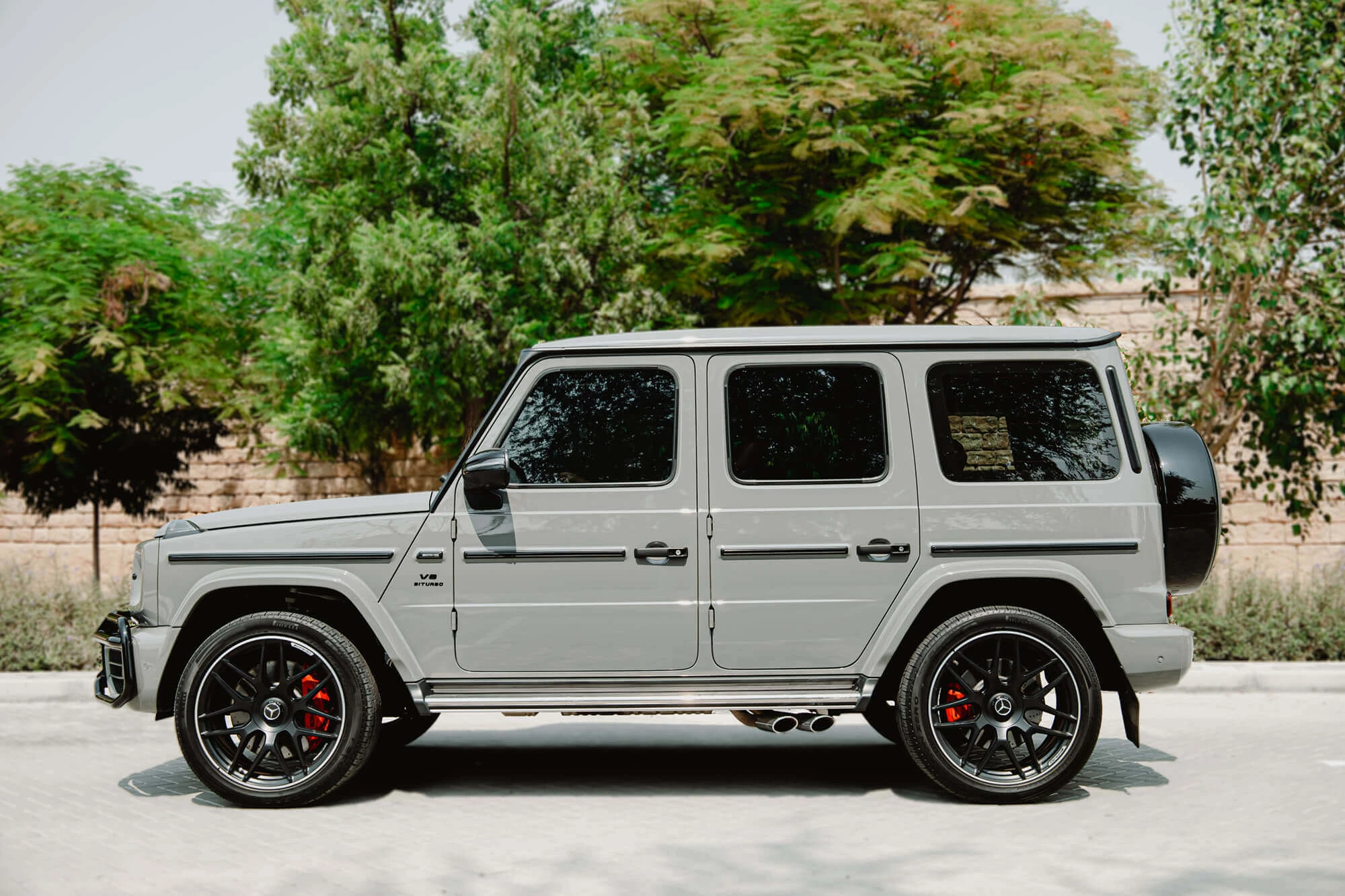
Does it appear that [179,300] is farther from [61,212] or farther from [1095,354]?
[1095,354]

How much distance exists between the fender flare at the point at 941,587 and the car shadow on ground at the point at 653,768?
2.92 feet

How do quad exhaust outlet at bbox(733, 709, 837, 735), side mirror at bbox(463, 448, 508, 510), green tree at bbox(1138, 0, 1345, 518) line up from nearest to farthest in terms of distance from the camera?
1. side mirror at bbox(463, 448, 508, 510)
2. quad exhaust outlet at bbox(733, 709, 837, 735)
3. green tree at bbox(1138, 0, 1345, 518)

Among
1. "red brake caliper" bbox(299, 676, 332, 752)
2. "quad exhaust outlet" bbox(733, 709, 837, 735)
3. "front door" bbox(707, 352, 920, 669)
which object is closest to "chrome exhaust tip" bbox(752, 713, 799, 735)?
"quad exhaust outlet" bbox(733, 709, 837, 735)

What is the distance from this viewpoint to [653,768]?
6977mm

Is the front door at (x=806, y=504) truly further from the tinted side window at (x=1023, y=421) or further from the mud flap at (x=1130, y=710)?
the mud flap at (x=1130, y=710)

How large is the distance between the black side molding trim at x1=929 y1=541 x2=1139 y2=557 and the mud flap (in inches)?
26.6

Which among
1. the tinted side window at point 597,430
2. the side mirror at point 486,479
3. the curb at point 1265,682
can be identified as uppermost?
the tinted side window at point 597,430

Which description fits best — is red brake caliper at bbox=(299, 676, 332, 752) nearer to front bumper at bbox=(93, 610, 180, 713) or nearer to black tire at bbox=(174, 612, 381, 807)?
black tire at bbox=(174, 612, 381, 807)

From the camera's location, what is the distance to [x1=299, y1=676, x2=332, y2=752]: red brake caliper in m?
5.82

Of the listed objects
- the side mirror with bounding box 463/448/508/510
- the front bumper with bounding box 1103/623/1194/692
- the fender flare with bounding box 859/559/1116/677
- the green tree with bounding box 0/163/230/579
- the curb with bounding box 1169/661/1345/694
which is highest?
the green tree with bounding box 0/163/230/579

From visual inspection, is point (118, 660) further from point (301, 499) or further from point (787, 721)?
point (301, 499)

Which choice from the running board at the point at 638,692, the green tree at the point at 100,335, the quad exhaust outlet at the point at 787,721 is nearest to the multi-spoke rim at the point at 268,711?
the running board at the point at 638,692

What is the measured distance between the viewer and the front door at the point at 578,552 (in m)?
5.70

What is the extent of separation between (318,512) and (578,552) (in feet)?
4.32
